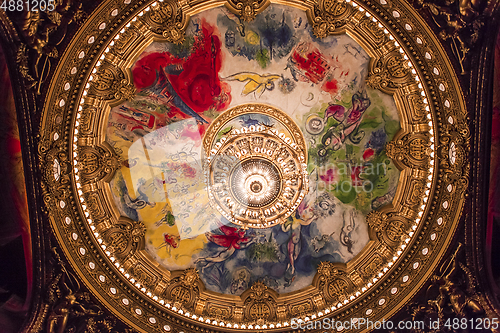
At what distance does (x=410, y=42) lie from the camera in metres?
10.1

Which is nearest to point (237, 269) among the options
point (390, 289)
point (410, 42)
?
point (390, 289)

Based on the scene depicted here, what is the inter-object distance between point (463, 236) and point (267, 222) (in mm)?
5886

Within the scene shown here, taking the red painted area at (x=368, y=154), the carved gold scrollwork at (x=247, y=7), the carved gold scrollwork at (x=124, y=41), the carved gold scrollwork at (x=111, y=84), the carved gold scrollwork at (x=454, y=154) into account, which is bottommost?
the carved gold scrollwork at (x=454, y=154)

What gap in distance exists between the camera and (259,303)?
12.4 meters

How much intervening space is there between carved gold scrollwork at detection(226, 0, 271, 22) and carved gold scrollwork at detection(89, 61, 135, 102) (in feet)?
11.6

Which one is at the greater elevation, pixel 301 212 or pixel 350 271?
pixel 301 212

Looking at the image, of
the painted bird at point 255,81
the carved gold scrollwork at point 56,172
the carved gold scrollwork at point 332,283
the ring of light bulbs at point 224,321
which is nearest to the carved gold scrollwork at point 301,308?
the ring of light bulbs at point 224,321

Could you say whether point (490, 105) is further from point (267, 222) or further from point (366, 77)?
point (267, 222)

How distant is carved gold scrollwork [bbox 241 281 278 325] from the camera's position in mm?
12188

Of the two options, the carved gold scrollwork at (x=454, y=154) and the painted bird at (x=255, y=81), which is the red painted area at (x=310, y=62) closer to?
the painted bird at (x=255, y=81)

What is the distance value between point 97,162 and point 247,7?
6.13 meters

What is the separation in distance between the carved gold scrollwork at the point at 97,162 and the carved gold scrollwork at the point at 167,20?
3.64 meters

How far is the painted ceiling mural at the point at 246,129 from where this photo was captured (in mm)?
11203

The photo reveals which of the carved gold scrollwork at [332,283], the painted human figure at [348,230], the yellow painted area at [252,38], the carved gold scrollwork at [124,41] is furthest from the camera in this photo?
the painted human figure at [348,230]
